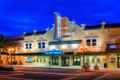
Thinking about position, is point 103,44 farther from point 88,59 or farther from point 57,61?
A: point 57,61

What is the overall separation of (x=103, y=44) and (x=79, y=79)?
28547 mm

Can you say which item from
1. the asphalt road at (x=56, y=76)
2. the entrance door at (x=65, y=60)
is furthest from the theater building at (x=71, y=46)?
the asphalt road at (x=56, y=76)

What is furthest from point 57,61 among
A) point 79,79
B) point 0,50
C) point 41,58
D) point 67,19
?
point 79,79

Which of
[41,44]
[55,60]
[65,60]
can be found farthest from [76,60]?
[41,44]

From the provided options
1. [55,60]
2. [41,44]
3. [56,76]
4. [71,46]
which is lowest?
[56,76]

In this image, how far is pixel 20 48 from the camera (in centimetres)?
7056

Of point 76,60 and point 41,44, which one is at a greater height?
point 41,44

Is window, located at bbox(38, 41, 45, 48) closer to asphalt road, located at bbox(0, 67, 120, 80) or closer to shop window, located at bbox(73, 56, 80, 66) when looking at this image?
shop window, located at bbox(73, 56, 80, 66)

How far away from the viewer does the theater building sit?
57.6 metres

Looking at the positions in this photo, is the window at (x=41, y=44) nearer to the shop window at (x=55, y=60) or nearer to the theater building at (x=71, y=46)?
the theater building at (x=71, y=46)

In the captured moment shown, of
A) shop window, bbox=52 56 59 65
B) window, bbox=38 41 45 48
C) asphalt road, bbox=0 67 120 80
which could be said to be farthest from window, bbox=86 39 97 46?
asphalt road, bbox=0 67 120 80

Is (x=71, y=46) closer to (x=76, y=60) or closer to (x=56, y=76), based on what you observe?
(x=76, y=60)

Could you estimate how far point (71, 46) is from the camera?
62188 millimetres

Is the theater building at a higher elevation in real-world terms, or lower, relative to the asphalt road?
higher
